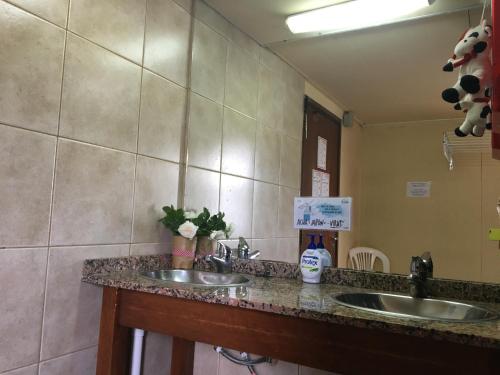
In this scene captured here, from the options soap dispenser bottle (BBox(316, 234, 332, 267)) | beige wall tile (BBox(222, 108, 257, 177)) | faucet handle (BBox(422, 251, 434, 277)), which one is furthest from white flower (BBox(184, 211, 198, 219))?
Answer: faucet handle (BBox(422, 251, 434, 277))

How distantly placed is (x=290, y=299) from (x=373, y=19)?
1.11m

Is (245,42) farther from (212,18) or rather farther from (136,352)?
(136,352)

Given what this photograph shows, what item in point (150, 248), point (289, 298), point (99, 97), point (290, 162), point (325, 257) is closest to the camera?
point (289, 298)

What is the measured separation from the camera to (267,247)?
1643 mm

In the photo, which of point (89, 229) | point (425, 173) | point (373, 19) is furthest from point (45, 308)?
point (373, 19)

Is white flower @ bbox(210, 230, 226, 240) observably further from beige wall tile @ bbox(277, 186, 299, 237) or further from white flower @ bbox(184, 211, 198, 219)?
beige wall tile @ bbox(277, 186, 299, 237)

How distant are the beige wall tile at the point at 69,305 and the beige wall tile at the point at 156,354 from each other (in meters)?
0.24

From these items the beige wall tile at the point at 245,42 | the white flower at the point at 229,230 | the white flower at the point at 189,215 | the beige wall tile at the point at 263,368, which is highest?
the beige wall tile at the point at 245,42

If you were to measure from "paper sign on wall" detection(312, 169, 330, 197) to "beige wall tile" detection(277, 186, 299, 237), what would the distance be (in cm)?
8

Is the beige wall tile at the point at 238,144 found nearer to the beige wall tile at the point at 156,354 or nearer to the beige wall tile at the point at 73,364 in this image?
the beige wall tile at the point at 156,354

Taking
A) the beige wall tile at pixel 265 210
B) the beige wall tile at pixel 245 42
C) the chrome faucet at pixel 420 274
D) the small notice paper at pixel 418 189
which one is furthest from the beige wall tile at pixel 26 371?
the beige wall tile at pixel 245 42

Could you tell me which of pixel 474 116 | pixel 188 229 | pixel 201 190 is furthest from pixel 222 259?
pixel 474 116

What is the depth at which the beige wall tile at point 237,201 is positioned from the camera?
1.73 metres

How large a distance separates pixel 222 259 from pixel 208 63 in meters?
0.85
